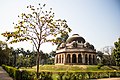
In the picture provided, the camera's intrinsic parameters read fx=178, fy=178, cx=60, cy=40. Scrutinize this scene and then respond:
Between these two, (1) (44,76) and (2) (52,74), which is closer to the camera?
(1) (44,76)

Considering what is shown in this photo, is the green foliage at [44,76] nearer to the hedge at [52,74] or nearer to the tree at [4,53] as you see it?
the hedge at [52,74]

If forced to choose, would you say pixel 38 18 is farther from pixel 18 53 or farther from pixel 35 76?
pixel 18 53

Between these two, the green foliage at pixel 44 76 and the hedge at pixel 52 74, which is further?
A: the green foliage at pixel 44 76

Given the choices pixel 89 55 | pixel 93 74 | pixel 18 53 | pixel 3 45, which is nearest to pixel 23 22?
pixel 93 74

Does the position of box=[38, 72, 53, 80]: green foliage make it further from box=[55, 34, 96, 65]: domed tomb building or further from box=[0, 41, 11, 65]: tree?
box=[0, 41, 11, 65]: tree

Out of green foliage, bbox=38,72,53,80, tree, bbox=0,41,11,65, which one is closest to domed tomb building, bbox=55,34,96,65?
tree, bbox=0,41,11,65

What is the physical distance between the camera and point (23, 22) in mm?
21438

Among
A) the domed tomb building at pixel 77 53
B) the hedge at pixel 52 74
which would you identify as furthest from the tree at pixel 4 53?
the hedge at pixel 52 74

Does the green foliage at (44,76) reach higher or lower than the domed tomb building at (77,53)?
lower

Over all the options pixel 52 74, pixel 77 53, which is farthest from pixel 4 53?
pixel 52 74

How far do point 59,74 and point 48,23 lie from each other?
715 centimetres

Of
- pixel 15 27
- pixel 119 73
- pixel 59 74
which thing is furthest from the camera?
pixel 119 73

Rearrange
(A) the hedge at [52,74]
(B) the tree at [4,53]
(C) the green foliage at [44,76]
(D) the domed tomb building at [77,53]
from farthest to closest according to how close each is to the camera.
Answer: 1. (B) the tree at [4,53]
2. (D) the domed tomb building at [77,53]
3. (C) the green foliage at [44,76]
4. (A) the hedge at [52,74]

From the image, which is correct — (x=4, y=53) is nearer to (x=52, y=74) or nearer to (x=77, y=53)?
(x=77, y=53)
